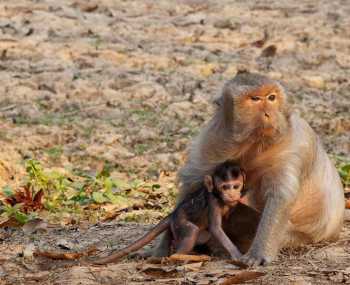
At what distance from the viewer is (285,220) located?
18.5 feet

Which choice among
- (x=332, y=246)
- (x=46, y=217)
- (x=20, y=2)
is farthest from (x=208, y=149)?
(x=20, y=2)

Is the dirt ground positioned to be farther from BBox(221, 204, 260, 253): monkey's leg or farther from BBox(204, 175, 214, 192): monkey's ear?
BBox(204, 175, 214, 192): monkey's ear

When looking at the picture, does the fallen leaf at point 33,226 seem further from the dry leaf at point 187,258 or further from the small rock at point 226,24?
the small rock at point 226,24

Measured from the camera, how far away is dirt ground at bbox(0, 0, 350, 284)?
18.6 feet

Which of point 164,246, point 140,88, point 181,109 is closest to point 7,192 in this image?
point 164,246

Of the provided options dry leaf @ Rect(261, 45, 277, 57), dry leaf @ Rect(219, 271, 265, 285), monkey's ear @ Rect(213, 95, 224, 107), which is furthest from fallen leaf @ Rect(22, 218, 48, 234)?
dry leaf @ Rect(261, 45, 277, 57)

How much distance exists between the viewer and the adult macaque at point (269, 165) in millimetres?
5422

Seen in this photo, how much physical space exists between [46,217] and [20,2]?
728cm

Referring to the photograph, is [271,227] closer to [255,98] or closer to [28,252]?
[255,98]

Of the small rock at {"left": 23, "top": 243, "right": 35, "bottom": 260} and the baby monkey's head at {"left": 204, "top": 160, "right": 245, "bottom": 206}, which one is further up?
the baby monkey's head at {"left": 204, "top": 160, "right": 245, "bottom": 206}

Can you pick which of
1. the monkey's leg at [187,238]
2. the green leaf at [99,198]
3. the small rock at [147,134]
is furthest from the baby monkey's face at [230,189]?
the small rock at [147,134]

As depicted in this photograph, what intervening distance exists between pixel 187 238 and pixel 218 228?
19cm

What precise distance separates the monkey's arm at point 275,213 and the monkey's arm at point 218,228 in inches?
3.4

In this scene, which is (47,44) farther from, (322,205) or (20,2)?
(322,205)
